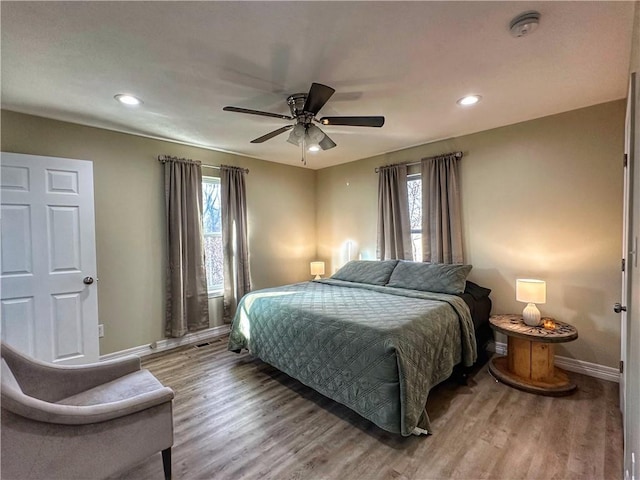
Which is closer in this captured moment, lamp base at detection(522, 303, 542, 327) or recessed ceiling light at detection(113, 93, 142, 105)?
recessed ceiling light at detection(113, 93, 142, 105)

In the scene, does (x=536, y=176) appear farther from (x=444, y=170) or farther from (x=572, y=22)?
(x=572, y=22)

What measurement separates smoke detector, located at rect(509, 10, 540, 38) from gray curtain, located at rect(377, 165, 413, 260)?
235 cm

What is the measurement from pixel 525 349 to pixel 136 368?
3121 millimetres

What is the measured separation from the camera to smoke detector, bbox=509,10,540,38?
1.49m

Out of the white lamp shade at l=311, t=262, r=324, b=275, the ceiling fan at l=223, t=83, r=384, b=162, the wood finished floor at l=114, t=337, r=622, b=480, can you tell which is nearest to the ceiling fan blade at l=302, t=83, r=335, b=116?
the ceiling fan at l=223, t=83, r=384, b=162

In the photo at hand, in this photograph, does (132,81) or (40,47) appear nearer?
(40,47)

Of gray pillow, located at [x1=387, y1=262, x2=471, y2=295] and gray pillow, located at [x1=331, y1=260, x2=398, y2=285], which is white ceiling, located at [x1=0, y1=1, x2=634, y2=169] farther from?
gray pillow, located at [x1=331, y1=260, x2=398, y2=285]

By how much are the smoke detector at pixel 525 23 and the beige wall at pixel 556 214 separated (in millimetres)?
1727

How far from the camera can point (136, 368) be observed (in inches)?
76.9

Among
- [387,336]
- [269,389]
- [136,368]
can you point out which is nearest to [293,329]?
[269,389]

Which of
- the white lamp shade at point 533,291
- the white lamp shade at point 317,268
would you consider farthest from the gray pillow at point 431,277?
the white lamp shade at point 317,268

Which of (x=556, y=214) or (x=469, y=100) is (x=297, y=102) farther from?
(x=556, y=214)

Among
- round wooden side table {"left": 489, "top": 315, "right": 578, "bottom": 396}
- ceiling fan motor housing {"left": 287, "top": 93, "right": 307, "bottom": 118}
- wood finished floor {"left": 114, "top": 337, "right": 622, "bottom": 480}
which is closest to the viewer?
wood finished floor {"left": 114, "top": 337, "right": 622, "bottom": 480}

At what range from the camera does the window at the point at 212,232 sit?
3959 millimetres
